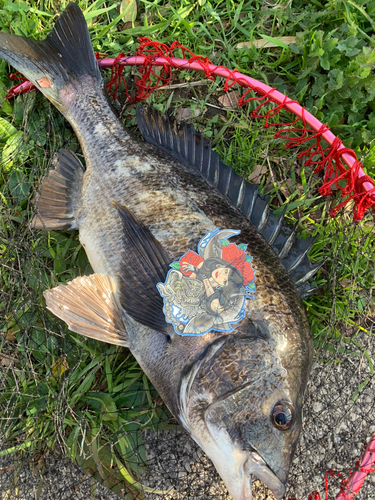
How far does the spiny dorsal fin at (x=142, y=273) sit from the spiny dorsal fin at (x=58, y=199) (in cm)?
61

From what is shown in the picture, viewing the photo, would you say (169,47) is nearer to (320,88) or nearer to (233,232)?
(320,88)

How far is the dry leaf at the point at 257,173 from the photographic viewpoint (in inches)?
122

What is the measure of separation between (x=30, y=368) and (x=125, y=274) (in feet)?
3.68

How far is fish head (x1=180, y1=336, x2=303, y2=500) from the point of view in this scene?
1.80 meters

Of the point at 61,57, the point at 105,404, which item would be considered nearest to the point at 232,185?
the point at 61,57

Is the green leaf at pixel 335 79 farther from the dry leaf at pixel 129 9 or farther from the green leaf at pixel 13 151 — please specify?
the green leaf at pixel 13 151

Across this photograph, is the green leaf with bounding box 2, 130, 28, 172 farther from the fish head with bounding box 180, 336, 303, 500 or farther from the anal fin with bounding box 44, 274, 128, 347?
the fish head with bounding box 180, 336, 303, 500

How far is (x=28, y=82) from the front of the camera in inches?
122

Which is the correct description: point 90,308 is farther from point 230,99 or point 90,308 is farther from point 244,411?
point 230,99

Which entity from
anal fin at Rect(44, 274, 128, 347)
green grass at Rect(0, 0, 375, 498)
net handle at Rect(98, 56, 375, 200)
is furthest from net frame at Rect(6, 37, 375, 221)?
anal fin at Rect(44, 274, 128, 347)

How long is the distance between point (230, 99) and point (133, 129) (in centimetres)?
90

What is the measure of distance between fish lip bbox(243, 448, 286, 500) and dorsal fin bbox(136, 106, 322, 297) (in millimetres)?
1048

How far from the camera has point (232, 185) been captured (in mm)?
2617

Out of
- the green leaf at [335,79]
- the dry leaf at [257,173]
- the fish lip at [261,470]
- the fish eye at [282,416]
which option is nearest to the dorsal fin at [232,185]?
the dry leaf at [257,173]
